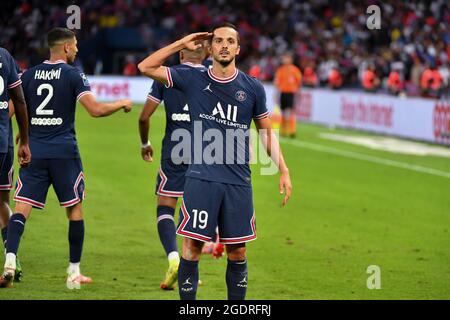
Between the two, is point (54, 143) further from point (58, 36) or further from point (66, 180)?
point (58, 36)

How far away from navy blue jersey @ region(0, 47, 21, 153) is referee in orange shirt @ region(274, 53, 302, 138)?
1909 cm

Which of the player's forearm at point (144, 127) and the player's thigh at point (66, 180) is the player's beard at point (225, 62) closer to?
the player's forearm at point (144, 127)

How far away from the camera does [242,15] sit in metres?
50.6

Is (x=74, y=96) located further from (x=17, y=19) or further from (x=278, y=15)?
(x=278, y=15)

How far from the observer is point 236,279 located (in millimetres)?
7742

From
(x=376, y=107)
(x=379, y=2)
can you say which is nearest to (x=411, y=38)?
(x=379, y=2)

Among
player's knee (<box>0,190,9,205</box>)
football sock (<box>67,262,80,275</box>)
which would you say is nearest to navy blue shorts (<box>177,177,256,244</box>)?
football sock (<box>67,262,80,275</box>)

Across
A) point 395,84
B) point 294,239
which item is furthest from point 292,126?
point 294,239

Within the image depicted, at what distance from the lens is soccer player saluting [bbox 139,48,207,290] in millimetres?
9422

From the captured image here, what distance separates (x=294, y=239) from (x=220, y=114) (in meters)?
5.19

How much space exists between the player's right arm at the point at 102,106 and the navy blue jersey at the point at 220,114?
0.63 m

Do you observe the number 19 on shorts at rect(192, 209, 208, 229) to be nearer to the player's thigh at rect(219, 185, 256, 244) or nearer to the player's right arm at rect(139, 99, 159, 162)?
the player's thigh at rect(219, 185, 256, 244)

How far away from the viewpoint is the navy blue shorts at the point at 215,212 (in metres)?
7.60
